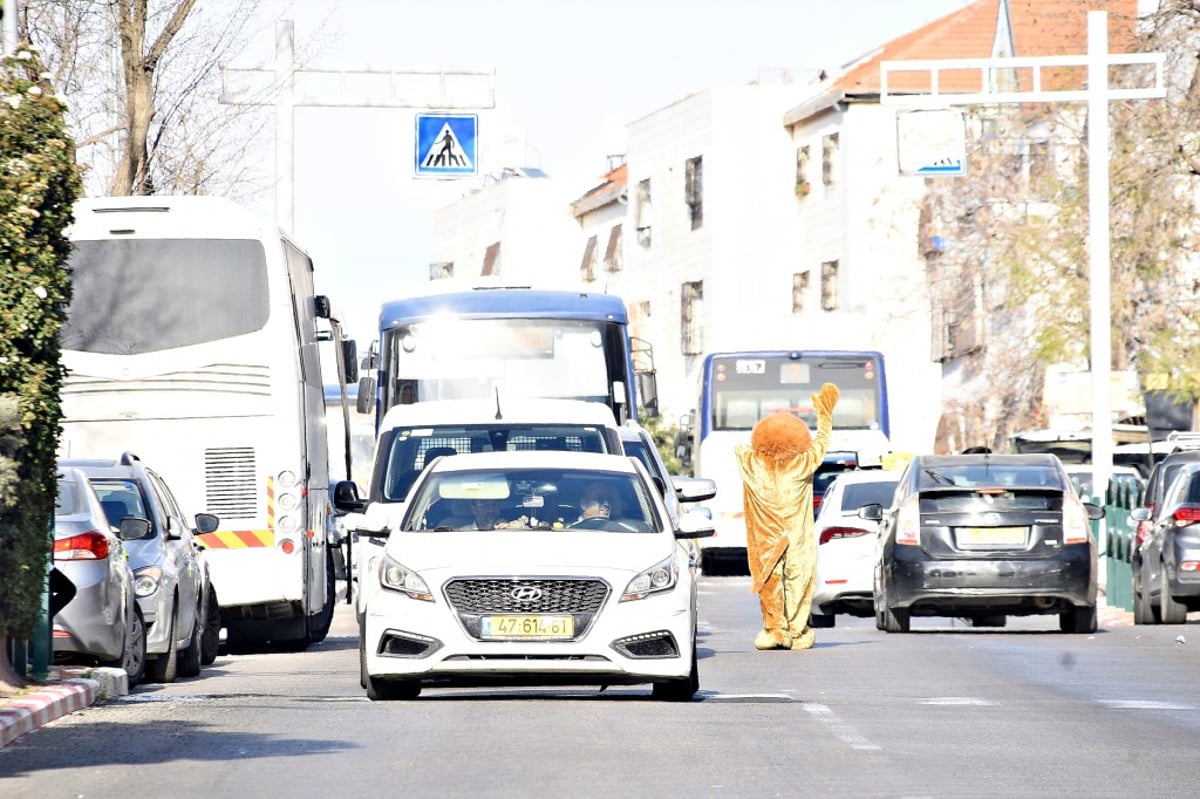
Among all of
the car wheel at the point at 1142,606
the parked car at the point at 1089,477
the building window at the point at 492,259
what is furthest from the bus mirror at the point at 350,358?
the building window at the point at 492,259

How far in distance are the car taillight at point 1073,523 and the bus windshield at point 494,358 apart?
698 cm

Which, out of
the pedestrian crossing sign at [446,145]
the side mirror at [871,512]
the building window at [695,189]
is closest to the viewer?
the side mirror at [871,512]

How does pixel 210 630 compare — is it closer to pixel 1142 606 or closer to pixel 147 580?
pixel 147 580

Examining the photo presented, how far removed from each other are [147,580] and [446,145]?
17207 millimetres

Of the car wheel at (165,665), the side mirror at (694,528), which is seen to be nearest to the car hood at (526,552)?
the side mirror at (694,528)

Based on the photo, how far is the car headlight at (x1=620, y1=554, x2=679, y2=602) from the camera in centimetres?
1507

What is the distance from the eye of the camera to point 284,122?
34.0 m

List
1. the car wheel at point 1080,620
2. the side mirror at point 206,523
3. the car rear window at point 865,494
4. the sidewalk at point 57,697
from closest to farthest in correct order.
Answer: the sidewalk at point 57,697
the side mirror at point 206,523
the car wheel at point 1080,620
the car rear window at point 865,494

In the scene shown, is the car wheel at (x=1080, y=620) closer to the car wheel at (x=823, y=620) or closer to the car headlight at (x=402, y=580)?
the car wheel at (x=823, y=620)

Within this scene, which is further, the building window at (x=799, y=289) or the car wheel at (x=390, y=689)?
the building window at (x=799, y=289)

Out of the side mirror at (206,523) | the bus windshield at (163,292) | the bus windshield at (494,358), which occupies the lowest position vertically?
the side mirror at (206,523)

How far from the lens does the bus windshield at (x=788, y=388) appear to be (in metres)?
43.3

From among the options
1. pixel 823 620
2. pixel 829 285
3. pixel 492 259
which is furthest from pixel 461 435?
pixel 492 259

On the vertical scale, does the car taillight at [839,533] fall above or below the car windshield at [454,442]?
below
